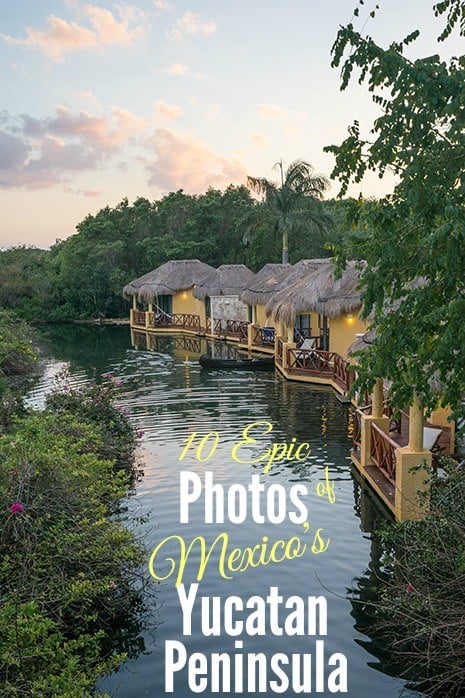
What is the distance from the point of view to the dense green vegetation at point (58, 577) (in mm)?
4965

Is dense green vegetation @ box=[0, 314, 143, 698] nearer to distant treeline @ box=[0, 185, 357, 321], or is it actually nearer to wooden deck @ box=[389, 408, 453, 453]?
wooden deck @ box=[389, 408, 453, 453]

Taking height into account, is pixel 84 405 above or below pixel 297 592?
above

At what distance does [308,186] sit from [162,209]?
Answer: 67.3ft

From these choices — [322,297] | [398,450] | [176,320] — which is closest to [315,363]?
[322,297]

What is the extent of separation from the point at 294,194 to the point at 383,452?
86.1 feet

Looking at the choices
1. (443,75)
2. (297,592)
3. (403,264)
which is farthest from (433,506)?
(443,75)

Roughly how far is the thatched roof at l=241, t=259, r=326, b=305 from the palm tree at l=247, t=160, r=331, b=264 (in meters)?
3.33

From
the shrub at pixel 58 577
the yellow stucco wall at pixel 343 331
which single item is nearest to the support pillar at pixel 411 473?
the shrub at pixel 58 577

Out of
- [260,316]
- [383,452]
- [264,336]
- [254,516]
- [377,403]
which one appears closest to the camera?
[254,516]

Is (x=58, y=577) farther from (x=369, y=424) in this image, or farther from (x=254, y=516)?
(x=369, y=424)

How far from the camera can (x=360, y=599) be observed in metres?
7.38

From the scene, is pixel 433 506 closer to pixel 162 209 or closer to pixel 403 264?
pixel 403 264

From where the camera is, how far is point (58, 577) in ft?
20.1

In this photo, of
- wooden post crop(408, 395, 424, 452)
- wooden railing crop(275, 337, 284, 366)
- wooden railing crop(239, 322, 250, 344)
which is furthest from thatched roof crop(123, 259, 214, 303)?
wooden post crop(408, 395, 424, 452)
